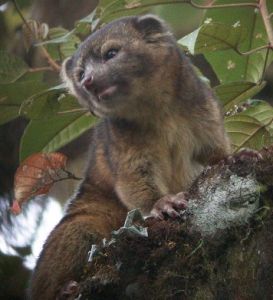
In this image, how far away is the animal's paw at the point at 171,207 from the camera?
3904mm

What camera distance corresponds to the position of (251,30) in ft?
17.4

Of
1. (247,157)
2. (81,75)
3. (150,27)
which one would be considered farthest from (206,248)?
(150,27)

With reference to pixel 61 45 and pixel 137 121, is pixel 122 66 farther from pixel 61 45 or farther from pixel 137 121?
pixel 61 45

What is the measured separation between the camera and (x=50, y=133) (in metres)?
5.46

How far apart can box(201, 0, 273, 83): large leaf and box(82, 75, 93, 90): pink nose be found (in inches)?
32.1

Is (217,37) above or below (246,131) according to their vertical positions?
above

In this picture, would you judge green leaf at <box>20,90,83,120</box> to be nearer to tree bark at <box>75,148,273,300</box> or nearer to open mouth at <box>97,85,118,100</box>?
open mouth at <box>97,85,118,100</box>

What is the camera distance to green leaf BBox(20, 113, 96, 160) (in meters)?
5.36

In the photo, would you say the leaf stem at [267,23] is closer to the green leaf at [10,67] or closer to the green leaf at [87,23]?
the green leaf at [87,23]

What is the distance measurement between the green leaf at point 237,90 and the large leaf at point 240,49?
238 mm

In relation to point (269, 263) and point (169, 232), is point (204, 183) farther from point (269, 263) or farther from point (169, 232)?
point (269, 263)

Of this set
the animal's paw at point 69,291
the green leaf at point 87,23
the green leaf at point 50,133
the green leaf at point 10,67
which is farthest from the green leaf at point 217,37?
the animal's paw at point 69,291

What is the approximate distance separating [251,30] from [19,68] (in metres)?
1.52

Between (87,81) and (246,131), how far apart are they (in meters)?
1.04
